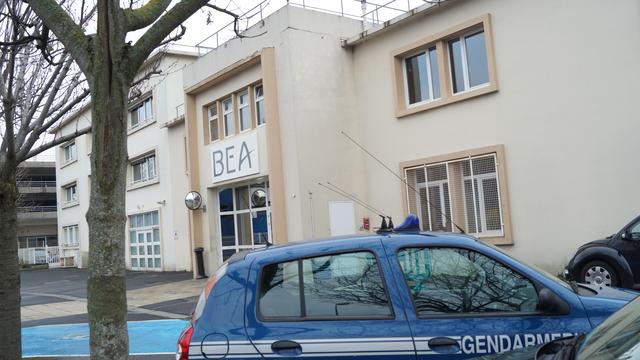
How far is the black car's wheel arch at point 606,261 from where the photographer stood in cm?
952

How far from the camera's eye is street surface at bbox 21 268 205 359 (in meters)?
9.26

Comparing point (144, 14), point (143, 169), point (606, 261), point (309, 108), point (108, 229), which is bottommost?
point (606, 261)

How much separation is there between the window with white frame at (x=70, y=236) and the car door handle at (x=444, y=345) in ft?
128

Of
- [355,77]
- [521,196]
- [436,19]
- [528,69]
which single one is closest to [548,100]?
[528,69]

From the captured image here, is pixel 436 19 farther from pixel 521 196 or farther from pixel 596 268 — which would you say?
pixel 596 268

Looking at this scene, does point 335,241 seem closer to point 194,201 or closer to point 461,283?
point 461,283

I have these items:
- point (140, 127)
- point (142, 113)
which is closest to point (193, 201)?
point (140, 127)

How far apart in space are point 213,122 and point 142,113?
10446 millimetres

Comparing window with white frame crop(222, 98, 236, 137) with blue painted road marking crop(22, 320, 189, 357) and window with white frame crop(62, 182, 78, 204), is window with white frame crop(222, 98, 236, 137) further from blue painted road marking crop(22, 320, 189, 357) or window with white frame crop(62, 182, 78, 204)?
window with white frame crop(62, 182, 78, 204)

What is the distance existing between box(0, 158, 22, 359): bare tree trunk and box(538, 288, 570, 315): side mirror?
18.0 ft

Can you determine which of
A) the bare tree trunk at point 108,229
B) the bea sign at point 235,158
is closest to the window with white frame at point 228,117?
the bea sign at point 235,158

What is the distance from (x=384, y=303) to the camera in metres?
3.72

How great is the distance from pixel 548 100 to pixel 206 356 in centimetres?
1074

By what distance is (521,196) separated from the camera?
1280 cm
